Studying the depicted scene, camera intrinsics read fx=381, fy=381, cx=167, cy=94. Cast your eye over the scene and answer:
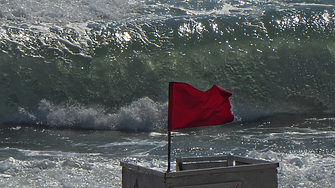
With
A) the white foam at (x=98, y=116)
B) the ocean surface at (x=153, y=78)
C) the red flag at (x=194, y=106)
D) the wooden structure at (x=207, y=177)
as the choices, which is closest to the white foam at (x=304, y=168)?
the ocean surface at (x=153, y=78)

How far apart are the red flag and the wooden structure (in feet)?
1.10

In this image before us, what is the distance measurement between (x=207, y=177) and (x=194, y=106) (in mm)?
496

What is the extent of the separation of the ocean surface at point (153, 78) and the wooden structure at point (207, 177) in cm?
218

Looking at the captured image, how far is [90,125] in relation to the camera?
25.6 feet

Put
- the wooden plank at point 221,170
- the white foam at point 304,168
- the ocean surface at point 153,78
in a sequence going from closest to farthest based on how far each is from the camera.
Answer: the wooden plank at point 221,170
the white foam at point 304,168
the ocean surface at point 153,78

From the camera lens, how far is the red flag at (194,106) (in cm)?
263

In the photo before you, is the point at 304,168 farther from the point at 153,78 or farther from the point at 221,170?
the point at 153,78

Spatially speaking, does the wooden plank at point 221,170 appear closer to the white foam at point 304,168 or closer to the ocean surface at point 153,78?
the white foam at point 304,168

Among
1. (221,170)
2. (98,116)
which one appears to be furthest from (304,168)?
(98,116)

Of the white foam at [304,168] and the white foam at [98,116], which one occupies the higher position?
the white foam at [98,116]

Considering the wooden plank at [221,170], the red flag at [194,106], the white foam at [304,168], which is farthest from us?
the white foam at [304,168]

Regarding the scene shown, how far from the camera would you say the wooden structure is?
2418 millimetres

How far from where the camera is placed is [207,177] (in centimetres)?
252

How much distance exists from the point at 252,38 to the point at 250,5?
2675mm
